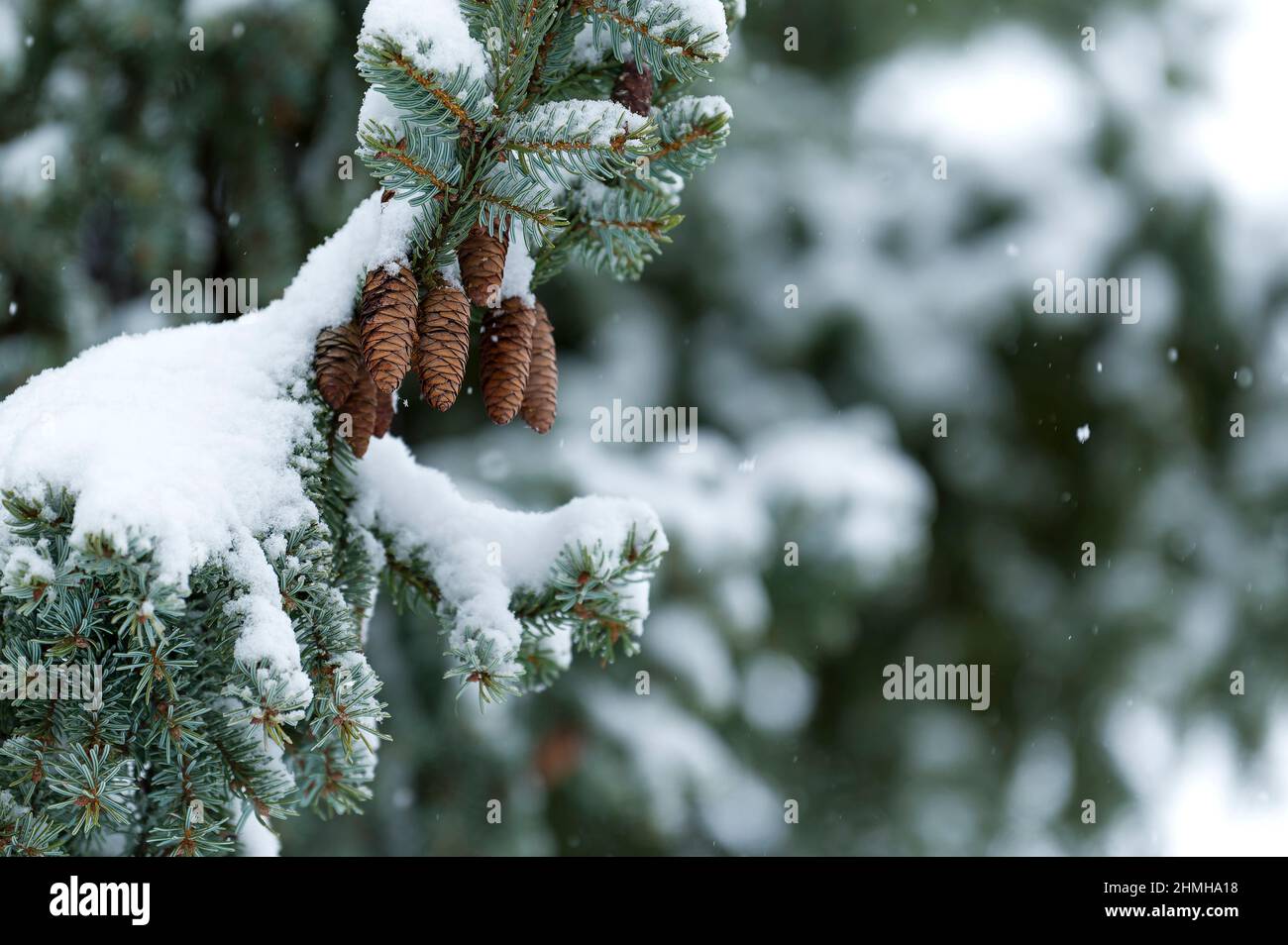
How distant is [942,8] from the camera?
3973mm

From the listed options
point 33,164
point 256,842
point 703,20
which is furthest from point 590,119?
point 33,164

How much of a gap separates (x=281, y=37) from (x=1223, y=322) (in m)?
3.50

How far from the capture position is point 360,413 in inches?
46.6

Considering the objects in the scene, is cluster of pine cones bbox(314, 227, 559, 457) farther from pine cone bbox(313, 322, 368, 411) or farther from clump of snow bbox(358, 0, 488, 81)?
clump of snow bbox(358, 0, 488, 81)

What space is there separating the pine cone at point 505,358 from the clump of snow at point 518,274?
0.03 feet

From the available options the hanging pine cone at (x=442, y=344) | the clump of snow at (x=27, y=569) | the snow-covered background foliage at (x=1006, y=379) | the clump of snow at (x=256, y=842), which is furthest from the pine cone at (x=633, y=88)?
the snow-covered background foliage at (x=1006, y=379)

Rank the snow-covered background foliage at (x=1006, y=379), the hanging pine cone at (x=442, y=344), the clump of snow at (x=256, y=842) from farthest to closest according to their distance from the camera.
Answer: the snow-covered background foliage at (x=1006, y=379), the clump of snow at (x=256, y=842), the hanging pine cone at (x=442, y=344)


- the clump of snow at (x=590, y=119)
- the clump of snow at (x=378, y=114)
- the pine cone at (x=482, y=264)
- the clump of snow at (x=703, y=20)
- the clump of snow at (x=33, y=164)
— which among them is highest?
the clump of snow at (x=33, y=164)

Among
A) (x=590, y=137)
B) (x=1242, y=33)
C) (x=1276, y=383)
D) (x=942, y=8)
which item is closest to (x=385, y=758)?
(x=590, y=137)

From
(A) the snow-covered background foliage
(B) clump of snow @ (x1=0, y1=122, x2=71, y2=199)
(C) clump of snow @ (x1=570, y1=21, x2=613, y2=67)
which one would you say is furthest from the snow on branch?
(A) the snow-covered background foliage

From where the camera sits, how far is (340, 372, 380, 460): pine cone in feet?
3.86

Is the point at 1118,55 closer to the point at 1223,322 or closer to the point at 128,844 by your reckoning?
the point at 1223,322

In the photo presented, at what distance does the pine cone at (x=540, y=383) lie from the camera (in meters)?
1.23

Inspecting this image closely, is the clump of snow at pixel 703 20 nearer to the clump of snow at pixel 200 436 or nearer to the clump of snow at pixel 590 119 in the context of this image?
the clump of snow at pixel 590 119
